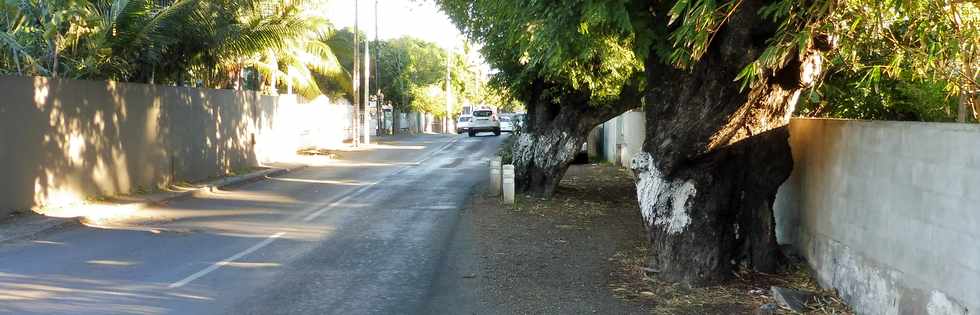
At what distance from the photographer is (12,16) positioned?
14430 mm

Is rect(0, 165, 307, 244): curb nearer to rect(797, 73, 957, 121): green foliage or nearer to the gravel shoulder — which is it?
the gravel shoulder

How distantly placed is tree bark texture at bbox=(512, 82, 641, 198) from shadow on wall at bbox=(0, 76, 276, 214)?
7.14 m

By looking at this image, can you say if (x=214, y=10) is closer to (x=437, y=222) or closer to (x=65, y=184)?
(x=65, y=184)

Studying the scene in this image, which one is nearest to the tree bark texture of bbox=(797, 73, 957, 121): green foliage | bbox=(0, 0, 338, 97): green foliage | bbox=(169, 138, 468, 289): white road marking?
bbox=(169, 138, 468, 289): white road marking

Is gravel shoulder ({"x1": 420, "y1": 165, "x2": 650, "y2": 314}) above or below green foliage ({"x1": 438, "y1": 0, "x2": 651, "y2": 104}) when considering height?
below

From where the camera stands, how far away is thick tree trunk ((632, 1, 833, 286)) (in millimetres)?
7621

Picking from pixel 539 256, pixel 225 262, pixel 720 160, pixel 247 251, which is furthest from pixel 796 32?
pixel 247 251

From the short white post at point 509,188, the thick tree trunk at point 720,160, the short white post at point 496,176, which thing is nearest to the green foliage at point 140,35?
the short white post at point 496,176

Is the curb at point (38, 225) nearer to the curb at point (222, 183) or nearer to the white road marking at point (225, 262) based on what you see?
the curb at point (222, 183)

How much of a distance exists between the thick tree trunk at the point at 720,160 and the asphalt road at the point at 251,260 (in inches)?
93.8

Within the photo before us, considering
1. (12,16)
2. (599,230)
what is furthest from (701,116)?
(12,16)

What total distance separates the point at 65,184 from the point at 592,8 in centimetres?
990

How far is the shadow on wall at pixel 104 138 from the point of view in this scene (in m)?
12.2

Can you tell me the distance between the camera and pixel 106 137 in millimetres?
14938
